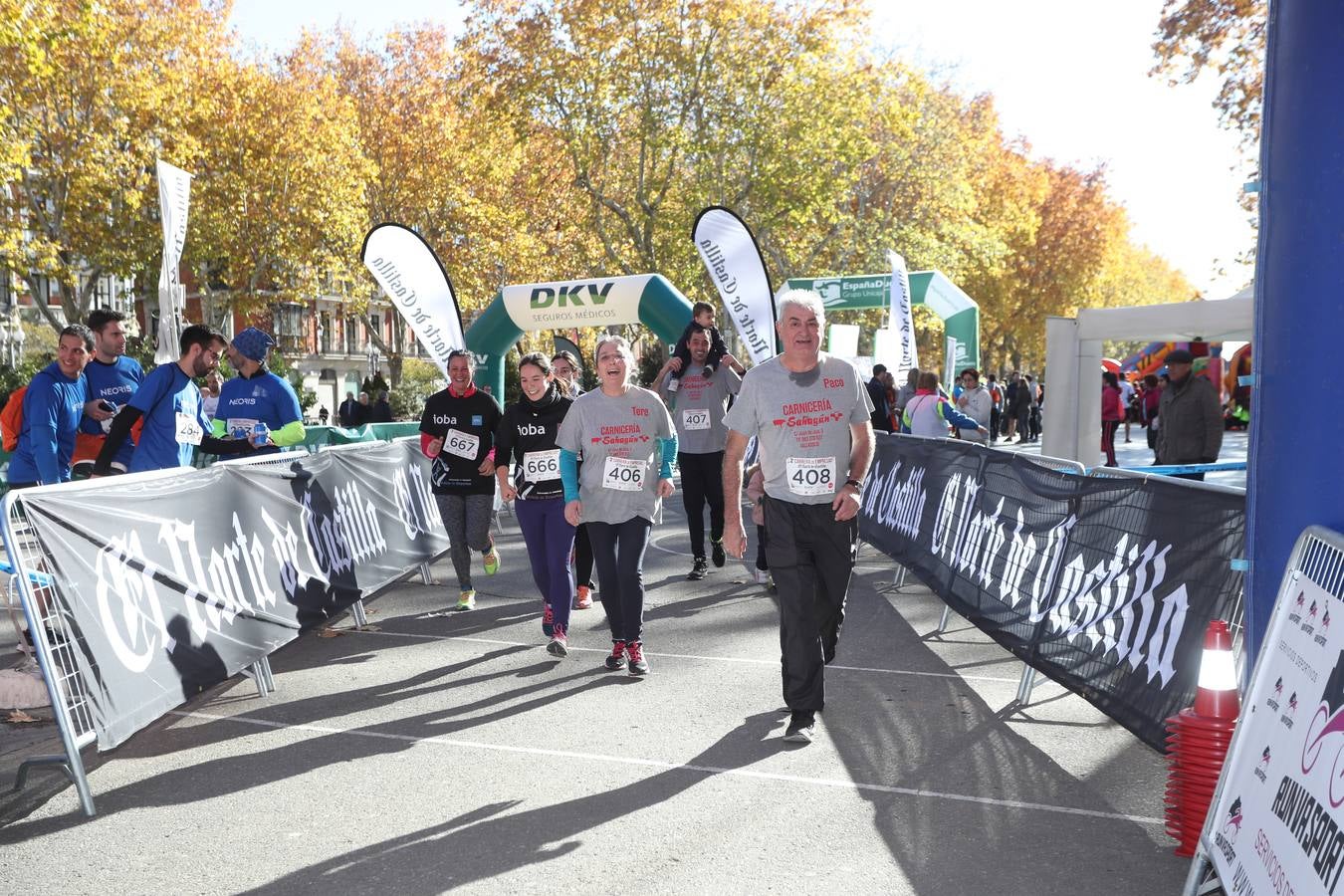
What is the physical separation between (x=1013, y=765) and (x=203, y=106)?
29151 mm

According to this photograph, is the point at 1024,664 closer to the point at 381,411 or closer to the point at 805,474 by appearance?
the point at 805,474

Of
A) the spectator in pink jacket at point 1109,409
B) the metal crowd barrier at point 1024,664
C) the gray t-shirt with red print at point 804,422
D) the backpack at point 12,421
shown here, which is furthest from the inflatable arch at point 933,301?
the gray t-shirt with red print at point 804,422

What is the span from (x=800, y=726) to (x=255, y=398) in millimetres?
4781

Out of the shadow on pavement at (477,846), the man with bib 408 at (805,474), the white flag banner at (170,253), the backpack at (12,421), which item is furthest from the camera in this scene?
the white flag banner at (170,253)

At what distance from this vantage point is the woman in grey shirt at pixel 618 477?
680 cm

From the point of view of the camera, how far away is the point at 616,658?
6.91 m

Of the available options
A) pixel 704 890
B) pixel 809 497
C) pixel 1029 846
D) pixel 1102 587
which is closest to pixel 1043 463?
pixel 1102 587

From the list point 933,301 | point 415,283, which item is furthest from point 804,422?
point 933,301

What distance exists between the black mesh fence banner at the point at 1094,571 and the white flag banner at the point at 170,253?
8492mm

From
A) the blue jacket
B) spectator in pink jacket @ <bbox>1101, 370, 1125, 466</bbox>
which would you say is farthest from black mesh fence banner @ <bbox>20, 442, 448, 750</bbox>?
spectator in pink jacket @ <bbox>1101, 370, 1125, 466</bbox>

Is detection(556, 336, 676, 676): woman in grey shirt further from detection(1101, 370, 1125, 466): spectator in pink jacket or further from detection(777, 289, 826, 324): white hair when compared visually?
detection(1101, 370, 1125, 466): spectator in pink jacket

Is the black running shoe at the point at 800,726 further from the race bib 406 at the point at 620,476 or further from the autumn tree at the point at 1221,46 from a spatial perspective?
the autumn tree at the point at 1221,46

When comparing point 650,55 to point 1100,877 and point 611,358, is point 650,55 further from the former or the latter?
point 1100,877

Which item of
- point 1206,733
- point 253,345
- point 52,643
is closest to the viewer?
point 1206,733
